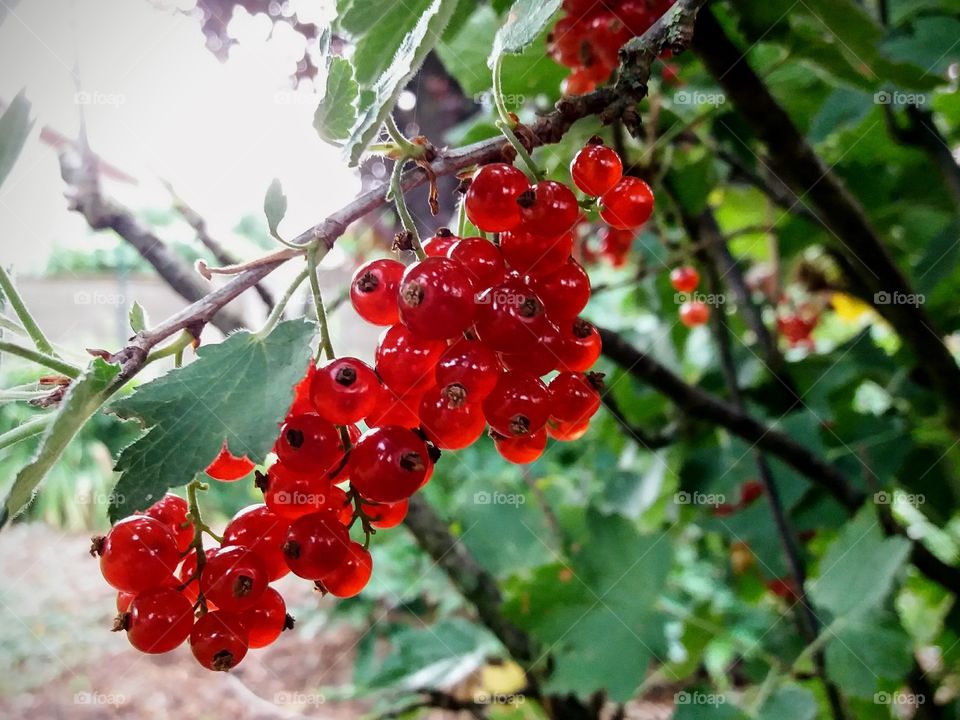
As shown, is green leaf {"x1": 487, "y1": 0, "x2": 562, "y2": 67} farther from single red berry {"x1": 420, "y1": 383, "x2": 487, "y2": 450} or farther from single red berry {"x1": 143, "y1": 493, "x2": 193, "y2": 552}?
single red berry {"x1": 143, "y1": 493, "x2": 193, "y2": 552}

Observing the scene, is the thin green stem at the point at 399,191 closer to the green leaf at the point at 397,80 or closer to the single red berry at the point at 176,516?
the green leaf at the point at 397,80

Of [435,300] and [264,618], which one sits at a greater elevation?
[435,300]

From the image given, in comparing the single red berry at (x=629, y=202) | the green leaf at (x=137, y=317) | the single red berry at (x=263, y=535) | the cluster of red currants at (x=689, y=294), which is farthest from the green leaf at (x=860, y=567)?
the green leaf at (x=137, y=317)

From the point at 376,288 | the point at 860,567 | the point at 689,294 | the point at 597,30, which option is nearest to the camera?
the point at 376,288

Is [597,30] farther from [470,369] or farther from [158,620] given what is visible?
[158,620]

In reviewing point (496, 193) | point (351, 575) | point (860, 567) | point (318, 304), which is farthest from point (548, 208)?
point (860, 567)

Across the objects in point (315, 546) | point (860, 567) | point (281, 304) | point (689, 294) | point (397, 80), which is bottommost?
point (860, 567)

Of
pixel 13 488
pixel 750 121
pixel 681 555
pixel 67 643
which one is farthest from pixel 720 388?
pixel 67 643

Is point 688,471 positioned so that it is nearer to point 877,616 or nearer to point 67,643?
point 877,616
